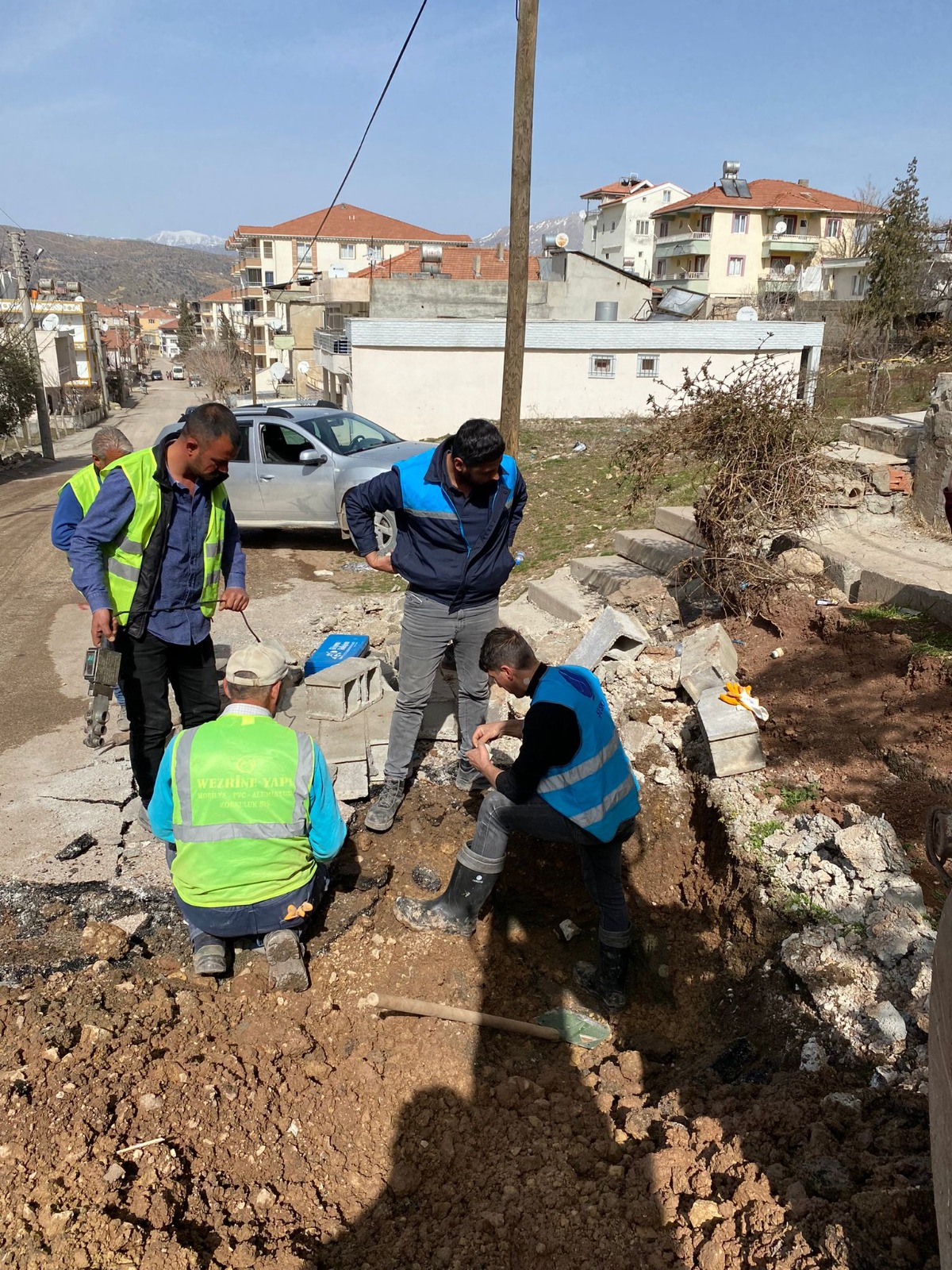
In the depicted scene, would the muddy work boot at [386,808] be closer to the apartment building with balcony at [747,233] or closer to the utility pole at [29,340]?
the utility pole at [29,340]

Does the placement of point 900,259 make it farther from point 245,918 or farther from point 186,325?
point 186,325

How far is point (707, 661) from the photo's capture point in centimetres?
537

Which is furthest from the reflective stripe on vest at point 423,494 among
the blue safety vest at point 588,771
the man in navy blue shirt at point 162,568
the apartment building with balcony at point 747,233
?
the apartment building with balcony at point 747,233

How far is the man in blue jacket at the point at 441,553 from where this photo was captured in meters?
4.06

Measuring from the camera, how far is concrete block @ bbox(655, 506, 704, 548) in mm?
7414

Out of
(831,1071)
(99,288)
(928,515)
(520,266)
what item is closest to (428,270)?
(520,266)

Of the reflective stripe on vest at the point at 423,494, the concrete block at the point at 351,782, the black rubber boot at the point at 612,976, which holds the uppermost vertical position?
the reflective stripe on vest at the point at 423,494

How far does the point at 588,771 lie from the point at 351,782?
1.93m

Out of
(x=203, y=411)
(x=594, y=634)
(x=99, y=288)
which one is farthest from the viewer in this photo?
(x=99, y=288)

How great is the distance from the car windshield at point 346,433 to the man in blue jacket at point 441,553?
7459 mm

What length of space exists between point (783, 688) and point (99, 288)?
691ft

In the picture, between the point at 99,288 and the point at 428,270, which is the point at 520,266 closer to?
the point at 428,270

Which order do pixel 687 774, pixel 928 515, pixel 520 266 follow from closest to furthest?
pixel 687 774 → pixel 928 515 → pixel 520 266

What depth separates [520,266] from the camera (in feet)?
30.3
